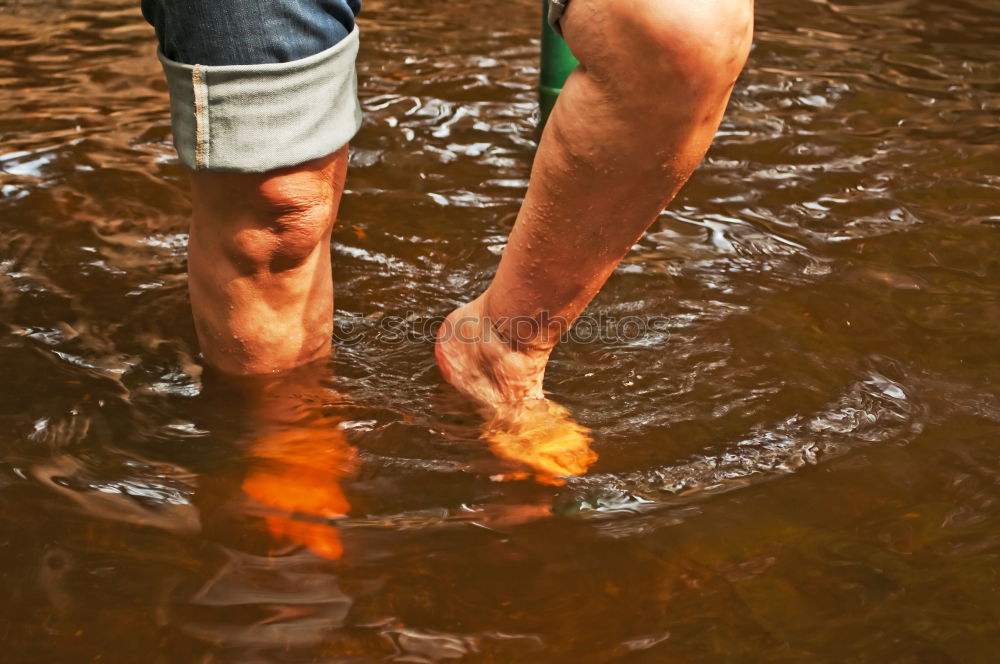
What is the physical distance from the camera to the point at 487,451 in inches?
54.6

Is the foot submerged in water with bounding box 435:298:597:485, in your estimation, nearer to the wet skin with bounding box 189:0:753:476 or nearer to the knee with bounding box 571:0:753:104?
the wet skin with bounding box 189:0:753:476

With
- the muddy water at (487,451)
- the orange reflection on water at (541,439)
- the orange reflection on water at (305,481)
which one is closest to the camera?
the muddy water at (487,451)

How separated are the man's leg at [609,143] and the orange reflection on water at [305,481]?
0.28 metres

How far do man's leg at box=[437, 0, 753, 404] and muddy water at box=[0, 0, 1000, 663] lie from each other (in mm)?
206

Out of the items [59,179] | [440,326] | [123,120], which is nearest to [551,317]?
[440,326]

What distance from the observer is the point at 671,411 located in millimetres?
1454

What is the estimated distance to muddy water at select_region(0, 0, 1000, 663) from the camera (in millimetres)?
1078

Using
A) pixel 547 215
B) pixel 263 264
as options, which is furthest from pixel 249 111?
pixel 547 215

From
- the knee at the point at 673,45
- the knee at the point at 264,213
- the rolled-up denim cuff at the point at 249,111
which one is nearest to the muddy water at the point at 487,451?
the knee at the point at 264,213

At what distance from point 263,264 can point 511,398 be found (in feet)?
1.28

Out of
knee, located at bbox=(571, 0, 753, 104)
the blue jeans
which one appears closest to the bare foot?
the blue jeans

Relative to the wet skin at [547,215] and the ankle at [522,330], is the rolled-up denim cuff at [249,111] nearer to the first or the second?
the wet skin at [547,215]

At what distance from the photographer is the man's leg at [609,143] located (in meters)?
1.13

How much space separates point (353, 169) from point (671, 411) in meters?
1.13
